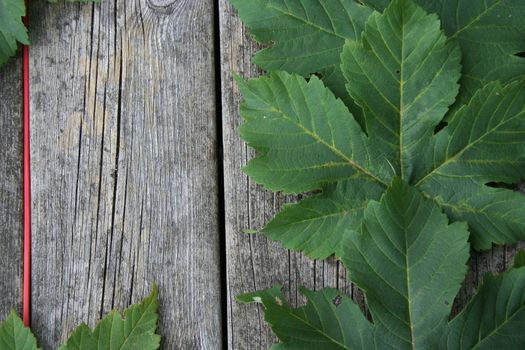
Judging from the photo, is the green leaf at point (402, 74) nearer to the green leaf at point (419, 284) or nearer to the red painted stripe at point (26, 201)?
the green leaf at point (419, 284)

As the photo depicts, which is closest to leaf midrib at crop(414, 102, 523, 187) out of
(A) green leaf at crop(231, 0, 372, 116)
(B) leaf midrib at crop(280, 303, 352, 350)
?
(A) green leaf at crop(231, 0, 372, 116)

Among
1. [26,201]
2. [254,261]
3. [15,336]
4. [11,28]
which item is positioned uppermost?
[11,28]

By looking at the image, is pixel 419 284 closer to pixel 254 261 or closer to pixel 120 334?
pixel 254 261

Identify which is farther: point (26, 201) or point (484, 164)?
point (26, 201)

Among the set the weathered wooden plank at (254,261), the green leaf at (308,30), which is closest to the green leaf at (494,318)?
the weathered wooden plank at (254,261)

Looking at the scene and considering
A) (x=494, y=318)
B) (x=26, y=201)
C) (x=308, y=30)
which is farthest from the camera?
(x=26, y=201)

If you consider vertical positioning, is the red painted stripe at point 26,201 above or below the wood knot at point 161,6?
below

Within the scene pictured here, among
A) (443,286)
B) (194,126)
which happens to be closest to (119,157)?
(194,126)

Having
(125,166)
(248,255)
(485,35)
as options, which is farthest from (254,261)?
(485,35)
